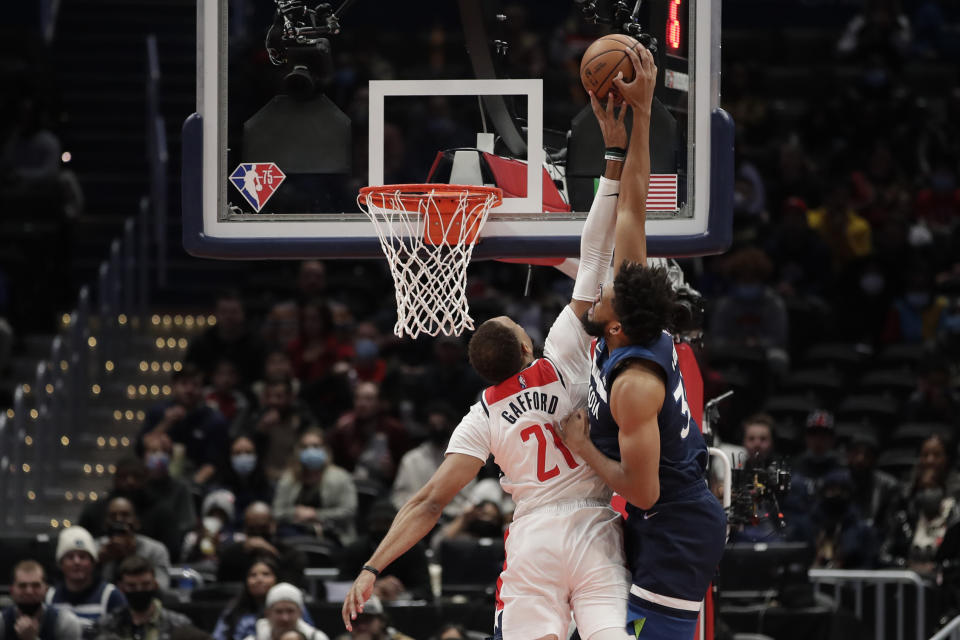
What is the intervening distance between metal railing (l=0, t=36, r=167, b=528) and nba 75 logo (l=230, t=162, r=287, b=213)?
630 cm

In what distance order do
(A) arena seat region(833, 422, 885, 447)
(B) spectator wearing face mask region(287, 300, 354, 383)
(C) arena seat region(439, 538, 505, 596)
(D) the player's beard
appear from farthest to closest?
(B) spectator wearing face mask region(287, 300, 354, 383) → (A) arena seat region(833, 422, 885, 447) → (C) arena seat region(439, 538, 505, 596) → (D) the player's beard

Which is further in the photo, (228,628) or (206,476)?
(206,476)

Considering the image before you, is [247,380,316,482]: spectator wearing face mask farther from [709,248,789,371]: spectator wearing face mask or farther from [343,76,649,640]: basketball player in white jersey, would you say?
[343,76,649,640]: basketball player in white jersey

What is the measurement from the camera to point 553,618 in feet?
19.5

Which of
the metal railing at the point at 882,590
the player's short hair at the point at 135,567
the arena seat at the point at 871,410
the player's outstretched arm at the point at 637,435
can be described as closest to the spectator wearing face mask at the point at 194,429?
the player's short hair at the point at 135,567

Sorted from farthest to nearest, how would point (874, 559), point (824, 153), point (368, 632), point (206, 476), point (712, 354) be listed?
1. point (824, 153)
2. point (712, 354)
3. point (206, 476)
4. point (874, 559)
5. point (368, 632)

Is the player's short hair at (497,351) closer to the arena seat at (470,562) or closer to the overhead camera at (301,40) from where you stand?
the overhead camera at (301,40)

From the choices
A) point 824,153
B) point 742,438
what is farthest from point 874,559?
point 824,153

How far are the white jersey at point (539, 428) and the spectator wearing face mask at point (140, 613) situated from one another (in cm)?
Answer: 416

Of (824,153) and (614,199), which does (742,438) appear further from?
(614,199)

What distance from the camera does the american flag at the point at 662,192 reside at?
669cm

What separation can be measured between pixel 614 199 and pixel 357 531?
5.94 meters

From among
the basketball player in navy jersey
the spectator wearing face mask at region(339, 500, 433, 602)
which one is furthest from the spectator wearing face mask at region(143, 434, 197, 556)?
the basketball player in navy jersey

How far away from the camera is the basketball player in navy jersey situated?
573cm
